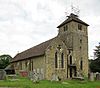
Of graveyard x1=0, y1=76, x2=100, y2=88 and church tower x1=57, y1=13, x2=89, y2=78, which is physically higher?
church tower x1=57, y1=13, x2=89, y2=78

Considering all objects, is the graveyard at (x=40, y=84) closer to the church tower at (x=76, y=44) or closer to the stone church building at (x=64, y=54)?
the stone church building at (x=64, y=54)

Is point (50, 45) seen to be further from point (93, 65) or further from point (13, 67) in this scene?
point (93, 65)

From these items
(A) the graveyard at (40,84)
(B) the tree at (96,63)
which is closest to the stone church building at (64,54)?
(A) the graveyard at (40,84)

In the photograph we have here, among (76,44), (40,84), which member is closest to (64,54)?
(76,44)

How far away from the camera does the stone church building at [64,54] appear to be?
4253 cm

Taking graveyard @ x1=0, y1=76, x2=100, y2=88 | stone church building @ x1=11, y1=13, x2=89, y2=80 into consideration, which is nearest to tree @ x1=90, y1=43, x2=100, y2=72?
stone church building @ x1=11, y1=13, x2=89, y2=80

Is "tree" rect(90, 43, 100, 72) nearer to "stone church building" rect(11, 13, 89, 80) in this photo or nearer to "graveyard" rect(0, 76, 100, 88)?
"stone church building" rect(11, 13, 89, 80)

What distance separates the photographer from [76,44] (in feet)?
161

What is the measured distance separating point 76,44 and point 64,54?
210 inches

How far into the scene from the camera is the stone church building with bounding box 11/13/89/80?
42.5 metres

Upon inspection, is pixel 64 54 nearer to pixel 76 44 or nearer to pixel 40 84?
pixel 76 44

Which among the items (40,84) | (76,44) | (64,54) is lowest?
(40,84)

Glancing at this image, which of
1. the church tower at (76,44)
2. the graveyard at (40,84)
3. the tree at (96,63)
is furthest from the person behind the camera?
the tree at (96,63)

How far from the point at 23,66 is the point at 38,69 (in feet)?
38.0
